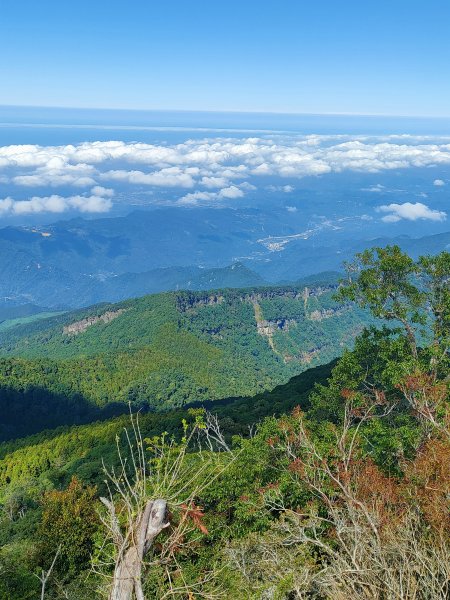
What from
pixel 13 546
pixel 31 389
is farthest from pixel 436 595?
pixel 31 389

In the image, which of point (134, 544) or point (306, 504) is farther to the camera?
point (306, 504)

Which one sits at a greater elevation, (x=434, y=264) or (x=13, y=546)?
(x=434, y=264)

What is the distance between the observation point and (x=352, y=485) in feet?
60.3

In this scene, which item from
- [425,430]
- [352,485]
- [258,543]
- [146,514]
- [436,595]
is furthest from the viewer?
[425,430]

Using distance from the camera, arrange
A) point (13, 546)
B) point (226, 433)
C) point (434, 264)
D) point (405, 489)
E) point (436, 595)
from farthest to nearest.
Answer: point (226, 433)
point (13, 546)
point (434, 264)
point (405, 489)
point (436, 595)

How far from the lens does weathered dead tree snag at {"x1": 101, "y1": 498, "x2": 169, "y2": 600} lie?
8445 mm

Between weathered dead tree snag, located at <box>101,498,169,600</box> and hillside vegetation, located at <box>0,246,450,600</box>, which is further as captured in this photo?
hillside vegetation, located at <box>0,246,450,600</box>

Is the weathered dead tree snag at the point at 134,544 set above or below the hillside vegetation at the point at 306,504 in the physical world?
above

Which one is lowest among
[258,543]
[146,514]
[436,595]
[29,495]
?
[29,495]

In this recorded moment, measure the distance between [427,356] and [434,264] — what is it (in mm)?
5804

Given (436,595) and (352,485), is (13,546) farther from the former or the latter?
(436,595)

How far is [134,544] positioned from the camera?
8.67 metres

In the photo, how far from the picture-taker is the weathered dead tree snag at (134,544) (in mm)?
8445

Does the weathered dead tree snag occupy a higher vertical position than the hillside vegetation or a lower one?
higher
